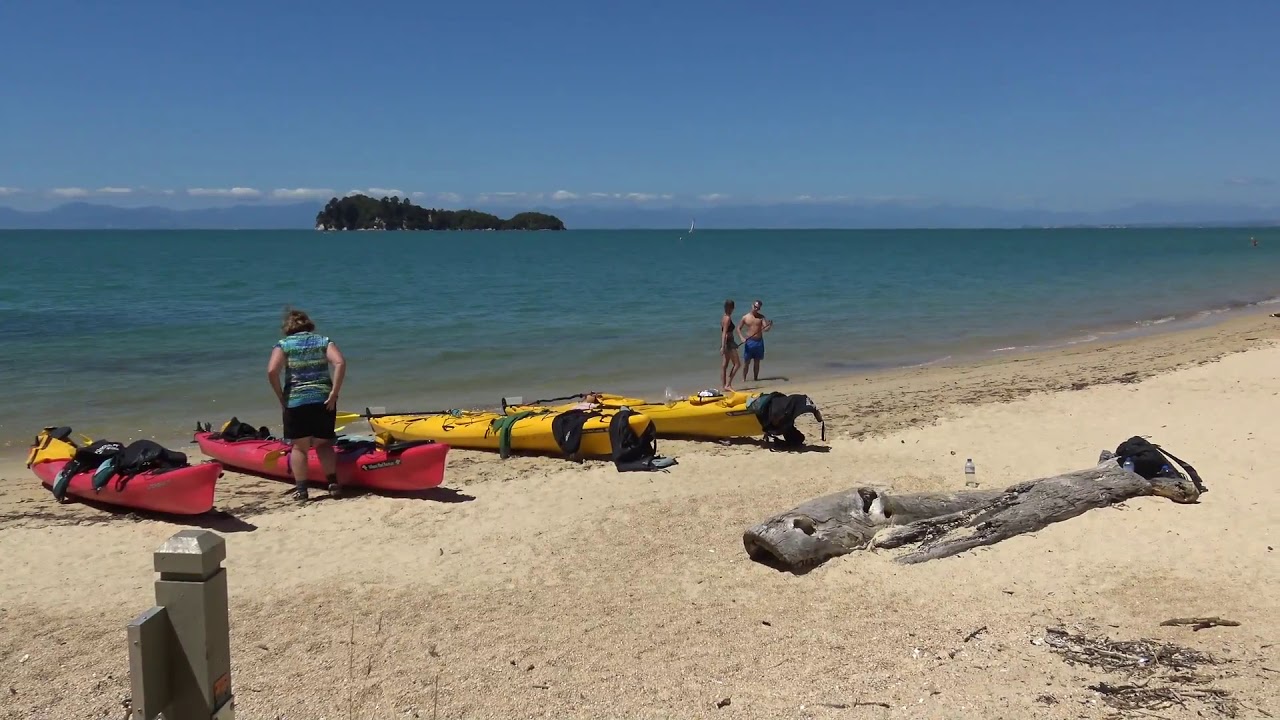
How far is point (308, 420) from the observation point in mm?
7168

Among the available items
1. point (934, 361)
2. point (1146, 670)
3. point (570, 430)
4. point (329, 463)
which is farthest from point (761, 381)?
point (1146, 670)

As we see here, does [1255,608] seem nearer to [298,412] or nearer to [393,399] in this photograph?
[298,412]

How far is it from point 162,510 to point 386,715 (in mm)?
3825

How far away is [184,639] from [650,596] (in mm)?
3359

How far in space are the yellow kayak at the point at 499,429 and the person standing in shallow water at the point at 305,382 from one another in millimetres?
1977

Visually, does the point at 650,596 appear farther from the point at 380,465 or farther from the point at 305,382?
the point at 305,382

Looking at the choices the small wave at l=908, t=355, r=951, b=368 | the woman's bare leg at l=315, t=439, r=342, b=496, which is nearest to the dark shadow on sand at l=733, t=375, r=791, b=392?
the small wave at l=908, t=355, r=951, b=368

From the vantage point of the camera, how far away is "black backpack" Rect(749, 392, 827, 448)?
857cm

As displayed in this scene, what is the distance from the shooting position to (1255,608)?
4758 mm

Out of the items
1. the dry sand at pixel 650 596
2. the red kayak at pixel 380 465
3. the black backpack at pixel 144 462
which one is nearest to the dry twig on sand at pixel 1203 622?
the dry sand at pixel 650 596

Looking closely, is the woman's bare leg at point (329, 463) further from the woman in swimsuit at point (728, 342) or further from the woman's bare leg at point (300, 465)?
the woman in swimsuit at point (728, 342)

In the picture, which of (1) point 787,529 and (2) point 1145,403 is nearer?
(1) point 787,529

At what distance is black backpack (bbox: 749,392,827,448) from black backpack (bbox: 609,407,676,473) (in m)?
1.03

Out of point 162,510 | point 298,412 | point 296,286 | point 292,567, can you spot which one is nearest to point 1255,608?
point 292,567
